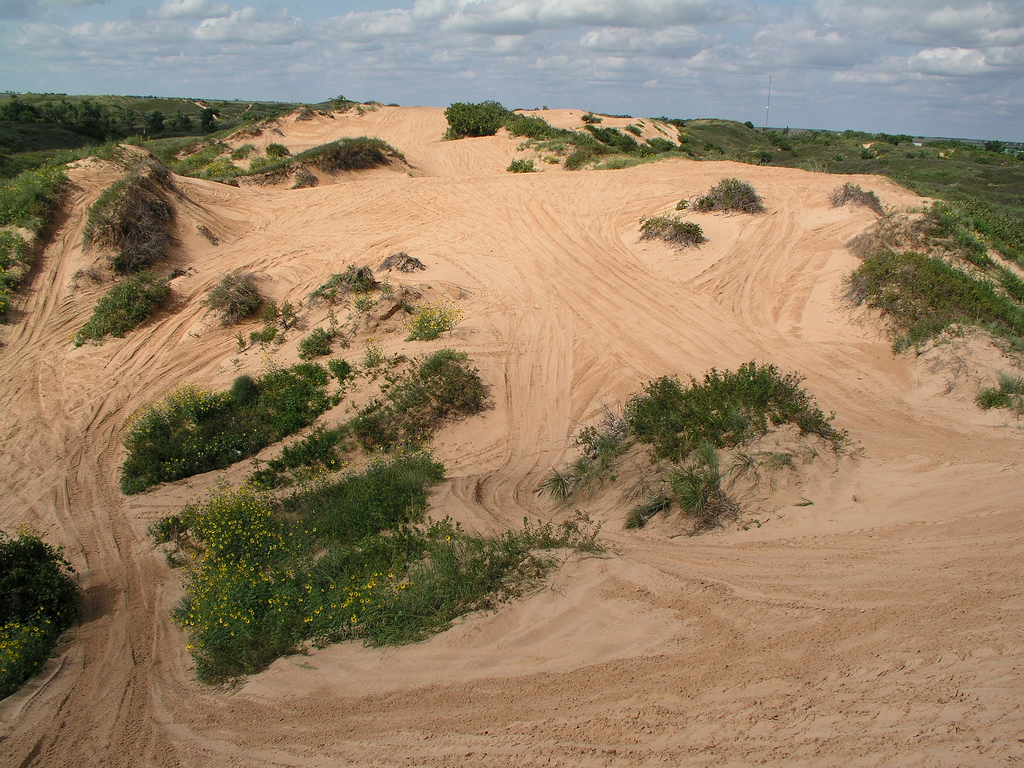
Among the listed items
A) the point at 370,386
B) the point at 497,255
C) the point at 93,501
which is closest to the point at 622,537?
the point at 370,386

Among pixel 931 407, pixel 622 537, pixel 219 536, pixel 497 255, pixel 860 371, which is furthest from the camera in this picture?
pixel 497 255

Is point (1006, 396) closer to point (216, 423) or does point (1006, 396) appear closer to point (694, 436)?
point (694, 436)

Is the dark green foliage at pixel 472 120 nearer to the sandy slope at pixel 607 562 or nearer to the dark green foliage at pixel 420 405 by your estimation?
the sandy slope at pixel 607 562

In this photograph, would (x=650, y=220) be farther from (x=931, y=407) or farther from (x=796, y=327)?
(x=931, y=407)

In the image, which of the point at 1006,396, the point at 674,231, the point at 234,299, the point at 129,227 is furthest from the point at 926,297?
the point at 129,227

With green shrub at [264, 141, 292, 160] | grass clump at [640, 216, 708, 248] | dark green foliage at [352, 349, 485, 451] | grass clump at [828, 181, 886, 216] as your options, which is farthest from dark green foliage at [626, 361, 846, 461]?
green shrub at [264, 141, 292, 160]

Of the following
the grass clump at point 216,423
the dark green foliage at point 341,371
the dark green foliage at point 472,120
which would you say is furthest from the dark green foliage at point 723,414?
the dark green foliage at point 472,120
